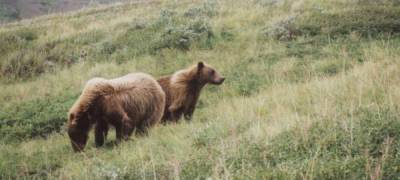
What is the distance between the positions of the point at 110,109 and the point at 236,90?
12.6 ft

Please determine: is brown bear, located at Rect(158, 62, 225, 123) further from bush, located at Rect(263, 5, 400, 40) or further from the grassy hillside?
bush, located at Rect(263, 5, 400, 40)

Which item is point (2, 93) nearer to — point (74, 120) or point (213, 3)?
point (74, 120)

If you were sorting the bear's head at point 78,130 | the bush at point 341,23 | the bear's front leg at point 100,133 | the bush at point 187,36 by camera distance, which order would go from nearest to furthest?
the bear's head at point 78,130 → the bear's front leg at point 100,133 → the bush at point 341,23 → the bush at point 187,36

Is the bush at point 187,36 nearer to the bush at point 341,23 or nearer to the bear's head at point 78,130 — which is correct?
the bush at point 341,23

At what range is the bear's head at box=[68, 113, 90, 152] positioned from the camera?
771 centimetres

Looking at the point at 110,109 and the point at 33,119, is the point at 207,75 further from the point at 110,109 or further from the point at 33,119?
the point at 33,119

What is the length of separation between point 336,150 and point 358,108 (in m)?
1.49

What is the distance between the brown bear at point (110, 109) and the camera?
7.77m

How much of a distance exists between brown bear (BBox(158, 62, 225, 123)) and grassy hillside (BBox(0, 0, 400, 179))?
376 mm

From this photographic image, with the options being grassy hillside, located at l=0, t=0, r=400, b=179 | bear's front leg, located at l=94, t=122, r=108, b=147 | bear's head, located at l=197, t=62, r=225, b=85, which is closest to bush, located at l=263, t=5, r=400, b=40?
grassy hillside, located at l=0, t=0, r=400, b=179

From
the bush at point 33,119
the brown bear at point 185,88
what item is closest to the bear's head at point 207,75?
the brown bear at point 185,88

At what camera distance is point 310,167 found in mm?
4516

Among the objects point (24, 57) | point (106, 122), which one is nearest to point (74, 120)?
point (106, 122)

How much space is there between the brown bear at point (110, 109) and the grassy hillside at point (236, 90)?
14.8 inches
